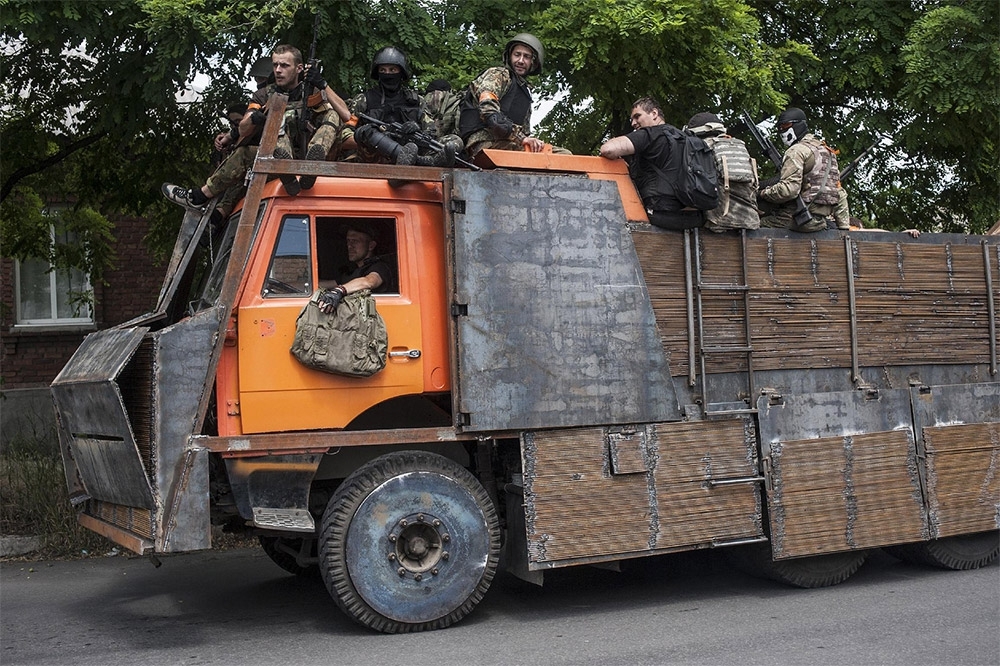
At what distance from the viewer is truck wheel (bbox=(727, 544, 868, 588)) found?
24.2 ft

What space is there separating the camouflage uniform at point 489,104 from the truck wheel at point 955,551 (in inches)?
163

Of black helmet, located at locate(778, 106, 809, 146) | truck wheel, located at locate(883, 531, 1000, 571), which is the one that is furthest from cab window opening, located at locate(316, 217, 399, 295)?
truck wheel, located at locate(883, 531, 1000, 571)

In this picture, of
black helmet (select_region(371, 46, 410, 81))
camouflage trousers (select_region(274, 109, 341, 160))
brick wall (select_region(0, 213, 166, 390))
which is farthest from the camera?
brick wall (select_region(0, 213, 166, 390))

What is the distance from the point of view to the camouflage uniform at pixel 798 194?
24.6 ft

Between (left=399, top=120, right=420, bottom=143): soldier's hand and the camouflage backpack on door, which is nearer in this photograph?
the camouflage backpack on door

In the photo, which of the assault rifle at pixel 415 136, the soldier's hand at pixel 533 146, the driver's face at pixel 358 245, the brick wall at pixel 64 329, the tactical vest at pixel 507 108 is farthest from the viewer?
the brick wall at pixel 64 329

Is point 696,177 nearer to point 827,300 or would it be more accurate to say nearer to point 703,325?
point 703,325

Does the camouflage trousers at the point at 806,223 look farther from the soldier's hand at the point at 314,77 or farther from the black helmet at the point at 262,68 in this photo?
the black helmet at the point at 262,68

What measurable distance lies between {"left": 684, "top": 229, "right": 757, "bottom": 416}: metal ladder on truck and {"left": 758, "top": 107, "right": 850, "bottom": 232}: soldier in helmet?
55cm

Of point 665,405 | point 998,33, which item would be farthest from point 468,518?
point 998,33

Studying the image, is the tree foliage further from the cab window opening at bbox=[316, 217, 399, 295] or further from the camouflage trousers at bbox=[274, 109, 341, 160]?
the cab window opening at bbox=[316, 217, 399, 295]

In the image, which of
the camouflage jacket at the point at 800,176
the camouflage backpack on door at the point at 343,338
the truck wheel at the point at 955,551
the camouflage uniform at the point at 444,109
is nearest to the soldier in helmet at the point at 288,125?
the camouflage uniform at the point at 444,109

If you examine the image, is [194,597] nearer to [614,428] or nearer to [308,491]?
[308,491]

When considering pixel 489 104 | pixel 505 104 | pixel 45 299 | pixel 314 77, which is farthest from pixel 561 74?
pixel 45 299
